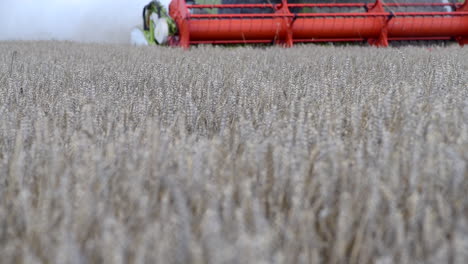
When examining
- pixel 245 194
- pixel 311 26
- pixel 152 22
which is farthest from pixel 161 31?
pixel 245 194

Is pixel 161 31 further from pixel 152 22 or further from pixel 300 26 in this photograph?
pixel 300 26

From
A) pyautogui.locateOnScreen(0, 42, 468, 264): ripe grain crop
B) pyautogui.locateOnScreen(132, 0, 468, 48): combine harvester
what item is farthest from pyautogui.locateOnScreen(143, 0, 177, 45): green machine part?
pyautogui.locateOnScreen(0, 42, 468, 264): ripe grain crop

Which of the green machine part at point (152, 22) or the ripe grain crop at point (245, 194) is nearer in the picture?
the ripe grain crop at point (245, 194)

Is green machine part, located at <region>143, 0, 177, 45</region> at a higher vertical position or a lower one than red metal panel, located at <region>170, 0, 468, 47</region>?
higher

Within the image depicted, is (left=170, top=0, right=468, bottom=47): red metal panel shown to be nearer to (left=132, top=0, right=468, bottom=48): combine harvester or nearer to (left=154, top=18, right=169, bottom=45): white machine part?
(left=132, top=0, right=468, bottom=48): combine harvester

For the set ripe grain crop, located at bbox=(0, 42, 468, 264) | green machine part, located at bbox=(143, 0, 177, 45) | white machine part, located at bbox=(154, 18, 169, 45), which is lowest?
ripe grain crop, located at bbox=(0, 42, 468, 264)

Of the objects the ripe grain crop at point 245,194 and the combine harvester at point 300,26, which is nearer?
the ripe grain crop at point 245,194

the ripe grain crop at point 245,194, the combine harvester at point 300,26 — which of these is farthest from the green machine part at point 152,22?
the ripe grain crop at point 245,194

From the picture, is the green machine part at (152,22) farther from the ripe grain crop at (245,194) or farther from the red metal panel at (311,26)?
the ripe grain crop at (245,194)

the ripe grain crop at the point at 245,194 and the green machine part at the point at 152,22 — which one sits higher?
the green machine part at the point at 152,22

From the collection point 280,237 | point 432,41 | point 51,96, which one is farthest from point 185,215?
point 432,41

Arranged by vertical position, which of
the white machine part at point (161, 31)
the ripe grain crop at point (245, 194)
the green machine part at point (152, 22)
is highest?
the green machine part at point (152, 22)

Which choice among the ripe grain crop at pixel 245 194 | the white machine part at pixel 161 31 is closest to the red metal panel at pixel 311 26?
the white machine part at pixel 161 31

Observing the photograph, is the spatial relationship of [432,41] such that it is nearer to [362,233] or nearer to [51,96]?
[51,96]
